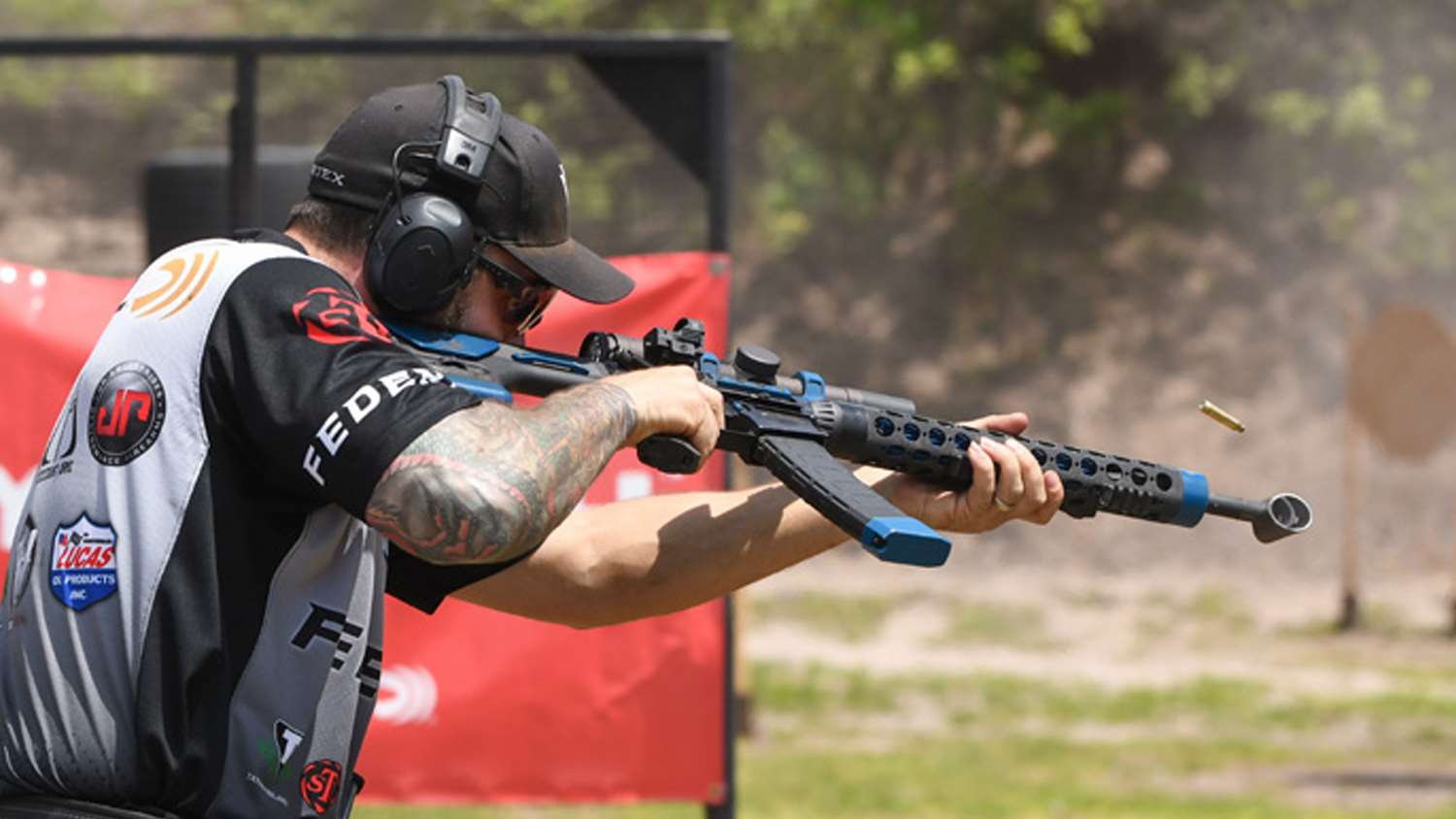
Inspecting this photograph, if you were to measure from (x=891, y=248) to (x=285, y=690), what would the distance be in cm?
1660

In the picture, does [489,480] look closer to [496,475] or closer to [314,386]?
[496,475]

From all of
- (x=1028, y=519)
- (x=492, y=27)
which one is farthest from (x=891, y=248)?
(x=1028, y=519)

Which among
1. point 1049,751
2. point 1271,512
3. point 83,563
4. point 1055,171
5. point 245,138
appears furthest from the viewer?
point 1055,171

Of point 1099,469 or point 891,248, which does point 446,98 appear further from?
point 891,248

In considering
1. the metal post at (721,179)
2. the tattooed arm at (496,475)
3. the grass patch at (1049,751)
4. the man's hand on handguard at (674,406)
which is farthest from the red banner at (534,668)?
the grass patch at (1049,751)

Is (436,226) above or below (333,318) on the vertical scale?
above

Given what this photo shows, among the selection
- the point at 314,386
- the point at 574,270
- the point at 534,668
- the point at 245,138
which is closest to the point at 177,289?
the point at 314,386

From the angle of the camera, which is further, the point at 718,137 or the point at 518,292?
the point at 718,137

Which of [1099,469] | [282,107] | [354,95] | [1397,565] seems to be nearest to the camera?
[1099,469]

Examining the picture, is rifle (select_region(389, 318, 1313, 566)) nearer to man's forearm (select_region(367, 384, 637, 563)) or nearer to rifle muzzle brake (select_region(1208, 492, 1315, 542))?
rifle muzzle brake (select_region(1208, 492, 1315, 542))

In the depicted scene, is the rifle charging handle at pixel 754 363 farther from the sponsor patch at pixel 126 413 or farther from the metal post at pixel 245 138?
the metal post at pixel 245 138

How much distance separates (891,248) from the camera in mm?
18750

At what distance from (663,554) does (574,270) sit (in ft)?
2.15

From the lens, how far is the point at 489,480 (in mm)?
2219
